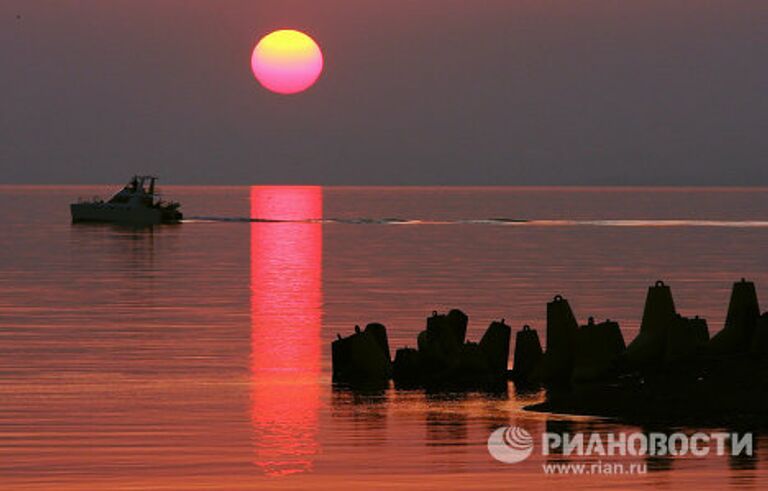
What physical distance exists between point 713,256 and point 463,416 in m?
92.8

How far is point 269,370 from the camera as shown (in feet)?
146

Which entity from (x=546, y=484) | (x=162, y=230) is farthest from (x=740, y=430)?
(x=162, y=230)

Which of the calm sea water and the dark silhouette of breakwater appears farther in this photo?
the dark silhouette of breakwater

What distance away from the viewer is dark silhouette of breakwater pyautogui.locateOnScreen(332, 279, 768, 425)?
3294cm

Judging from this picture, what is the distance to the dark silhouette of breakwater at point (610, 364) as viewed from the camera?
108ft

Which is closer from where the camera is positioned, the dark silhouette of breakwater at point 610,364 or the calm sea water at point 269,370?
the calm sea water at point 269,370

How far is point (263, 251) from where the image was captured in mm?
138250

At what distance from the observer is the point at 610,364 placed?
36250 millimetres

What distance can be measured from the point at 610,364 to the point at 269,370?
37.6 ft

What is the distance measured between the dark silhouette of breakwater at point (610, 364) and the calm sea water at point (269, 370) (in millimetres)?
983

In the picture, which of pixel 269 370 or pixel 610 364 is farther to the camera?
pixel 269 370

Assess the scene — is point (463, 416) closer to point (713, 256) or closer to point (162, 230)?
point (713, 256)

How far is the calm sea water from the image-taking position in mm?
28406

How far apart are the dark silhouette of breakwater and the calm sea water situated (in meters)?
0.98
